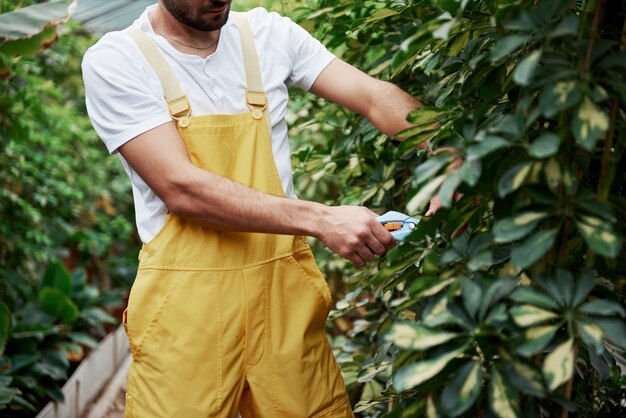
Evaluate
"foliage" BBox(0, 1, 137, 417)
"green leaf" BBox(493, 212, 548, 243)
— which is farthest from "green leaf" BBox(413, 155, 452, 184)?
"foliage" BBox(0, 1, 137, 417)

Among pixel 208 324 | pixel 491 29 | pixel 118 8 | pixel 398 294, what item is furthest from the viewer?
pixel 118 8

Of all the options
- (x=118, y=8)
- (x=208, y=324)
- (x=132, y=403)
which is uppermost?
(x=208, y=324)

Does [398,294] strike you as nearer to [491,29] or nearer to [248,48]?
[248,48]

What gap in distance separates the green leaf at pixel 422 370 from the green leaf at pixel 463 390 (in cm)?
3

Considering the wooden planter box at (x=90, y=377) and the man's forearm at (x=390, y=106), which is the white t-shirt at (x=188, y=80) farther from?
the wooden planter box at (x=90, y=377)

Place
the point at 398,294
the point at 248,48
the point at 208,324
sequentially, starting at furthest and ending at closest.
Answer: the point at 398,294, the point at 248,48, the point at 208,324

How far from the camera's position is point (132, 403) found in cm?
199

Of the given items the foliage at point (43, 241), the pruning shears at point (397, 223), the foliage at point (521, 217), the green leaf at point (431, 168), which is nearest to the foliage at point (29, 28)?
the foliage at point (43, 241)

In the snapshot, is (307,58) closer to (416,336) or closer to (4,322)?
(416,336)

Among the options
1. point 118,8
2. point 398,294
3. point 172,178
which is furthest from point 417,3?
point 118,8

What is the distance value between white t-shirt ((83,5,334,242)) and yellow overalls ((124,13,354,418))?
1.8 inches

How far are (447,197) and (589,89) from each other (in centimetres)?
23

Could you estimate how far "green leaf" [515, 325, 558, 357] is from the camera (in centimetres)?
102

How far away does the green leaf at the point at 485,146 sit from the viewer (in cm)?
103
